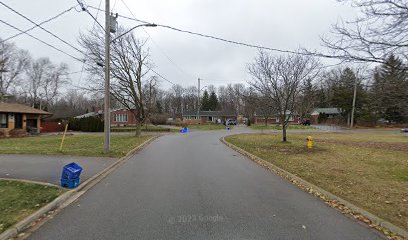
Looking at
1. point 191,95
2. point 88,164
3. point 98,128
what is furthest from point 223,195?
point 191,95

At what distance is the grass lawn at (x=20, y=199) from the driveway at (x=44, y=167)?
715mm

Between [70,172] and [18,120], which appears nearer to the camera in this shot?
[70,172]

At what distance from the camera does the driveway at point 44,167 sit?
8594 mm

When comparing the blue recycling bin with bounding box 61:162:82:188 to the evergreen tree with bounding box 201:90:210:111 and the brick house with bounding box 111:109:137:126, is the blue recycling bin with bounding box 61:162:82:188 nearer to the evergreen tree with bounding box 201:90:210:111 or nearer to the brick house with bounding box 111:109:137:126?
the brick house with bounding box 111:109:137:126

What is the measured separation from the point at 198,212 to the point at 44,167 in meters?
7.35


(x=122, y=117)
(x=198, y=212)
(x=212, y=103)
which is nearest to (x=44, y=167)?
(x=198, y=212)

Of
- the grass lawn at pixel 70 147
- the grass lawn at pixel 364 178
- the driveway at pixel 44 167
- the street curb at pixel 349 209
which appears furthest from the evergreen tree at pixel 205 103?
the street curb at pixel 349 209

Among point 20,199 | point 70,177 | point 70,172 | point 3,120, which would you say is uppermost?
point 3,120

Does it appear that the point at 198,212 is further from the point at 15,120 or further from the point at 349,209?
the point at 15,120

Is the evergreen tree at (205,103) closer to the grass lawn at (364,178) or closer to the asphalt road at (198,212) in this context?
the grass lawn at (364,178)

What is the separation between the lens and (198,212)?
5.45 meters

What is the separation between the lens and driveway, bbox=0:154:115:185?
8594 mm

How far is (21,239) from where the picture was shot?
4.27 metres

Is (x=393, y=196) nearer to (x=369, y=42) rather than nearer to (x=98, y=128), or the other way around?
(x=369, y=42)
